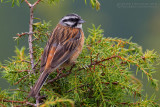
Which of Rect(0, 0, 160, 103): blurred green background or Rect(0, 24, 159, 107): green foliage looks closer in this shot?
Rect(0, 24, 159, 107): green foliage

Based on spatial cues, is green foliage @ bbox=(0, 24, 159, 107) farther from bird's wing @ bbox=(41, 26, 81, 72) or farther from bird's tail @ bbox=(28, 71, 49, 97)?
bird's wing @ bbox=(41, 26, 81, 72)

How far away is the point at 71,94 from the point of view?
2490 millimetres

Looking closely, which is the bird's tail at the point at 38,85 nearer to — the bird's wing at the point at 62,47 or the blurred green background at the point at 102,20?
the bird's wing at the point at 62,47

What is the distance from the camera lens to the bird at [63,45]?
3072 millimetres

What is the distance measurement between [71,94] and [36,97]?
29cm

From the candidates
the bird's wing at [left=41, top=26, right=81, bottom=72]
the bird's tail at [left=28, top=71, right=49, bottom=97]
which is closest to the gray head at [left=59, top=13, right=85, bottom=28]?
the bird's wing at [left=41, top=26, right=81, bottom=72]

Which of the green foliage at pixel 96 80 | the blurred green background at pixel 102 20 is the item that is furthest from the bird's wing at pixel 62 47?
the blurred green background at pixel 102 20

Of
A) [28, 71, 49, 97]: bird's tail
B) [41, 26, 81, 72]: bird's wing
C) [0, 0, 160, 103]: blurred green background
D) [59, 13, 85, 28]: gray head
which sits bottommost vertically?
[28, 71, 49, 97]: bird's tail

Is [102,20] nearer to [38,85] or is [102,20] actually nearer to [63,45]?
[63,45]

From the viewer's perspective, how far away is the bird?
3.07 meters

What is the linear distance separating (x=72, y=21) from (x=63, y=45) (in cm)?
58

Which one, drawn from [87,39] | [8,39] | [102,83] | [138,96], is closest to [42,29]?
[87,39]

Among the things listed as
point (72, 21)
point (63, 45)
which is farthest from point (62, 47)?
point (72, 21)

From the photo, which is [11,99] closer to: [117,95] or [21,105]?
[21,105]
